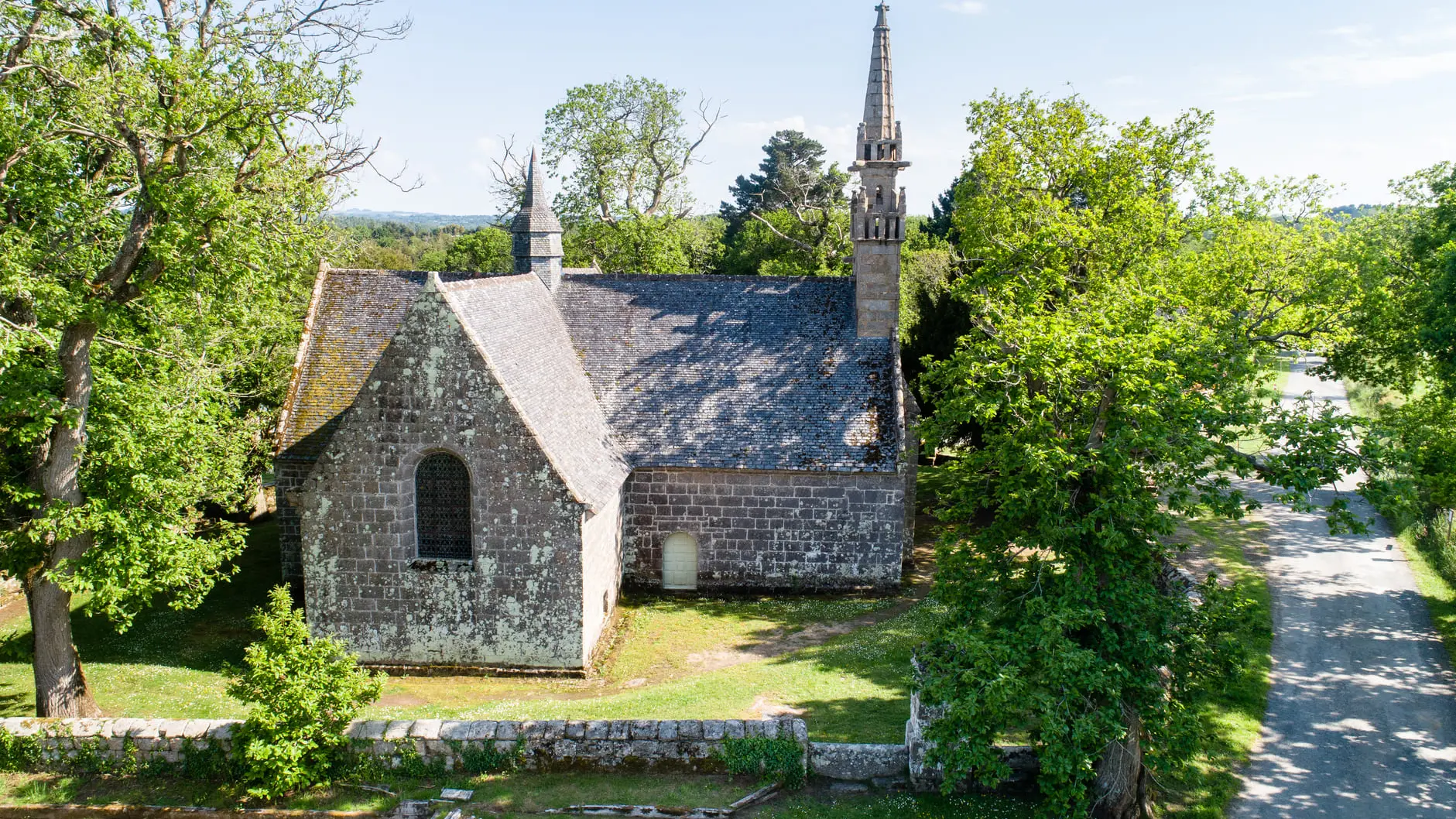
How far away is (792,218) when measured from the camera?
175ft

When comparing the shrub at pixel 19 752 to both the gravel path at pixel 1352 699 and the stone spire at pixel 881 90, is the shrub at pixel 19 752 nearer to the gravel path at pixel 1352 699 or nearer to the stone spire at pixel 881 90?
the gravel path at pixel 1352 699

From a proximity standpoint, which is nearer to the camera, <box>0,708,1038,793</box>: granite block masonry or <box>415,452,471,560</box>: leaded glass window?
<box>0,708,1038,793</box>: granite block masonry

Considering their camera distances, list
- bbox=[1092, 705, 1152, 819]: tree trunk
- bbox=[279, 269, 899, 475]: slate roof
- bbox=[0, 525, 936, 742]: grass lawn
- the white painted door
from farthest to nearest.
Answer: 1. the white painted door
2. bbox=[279, 269, 899, 475]: slate roof
3. bbox=[0, 525, 936, 742]: grass lawn
4. bbox=[1092, 705, 1152, 819]: tree trunk

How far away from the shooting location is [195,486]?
18469 mm

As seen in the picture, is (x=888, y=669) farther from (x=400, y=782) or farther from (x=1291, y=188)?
(x=1291, y=188)

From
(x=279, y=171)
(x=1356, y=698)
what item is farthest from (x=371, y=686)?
(x=1356, y=698)

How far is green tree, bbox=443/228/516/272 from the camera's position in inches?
2621

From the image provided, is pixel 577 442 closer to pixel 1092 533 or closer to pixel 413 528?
pixel 413 528

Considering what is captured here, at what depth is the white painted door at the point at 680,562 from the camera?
25.6 meters

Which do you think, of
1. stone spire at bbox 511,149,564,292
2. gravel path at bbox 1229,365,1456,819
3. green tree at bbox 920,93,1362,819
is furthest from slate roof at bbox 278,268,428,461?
gravel path at bbox 1229,365,1456,819

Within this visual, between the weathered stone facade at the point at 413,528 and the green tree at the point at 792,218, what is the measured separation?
1687cm

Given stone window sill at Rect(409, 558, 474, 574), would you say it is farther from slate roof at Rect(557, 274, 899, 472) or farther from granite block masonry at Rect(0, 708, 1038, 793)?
slate roof at Rect(557, 274, 899, 472)

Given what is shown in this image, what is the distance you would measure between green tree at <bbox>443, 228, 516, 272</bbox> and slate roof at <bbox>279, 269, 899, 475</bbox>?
37.5 meters

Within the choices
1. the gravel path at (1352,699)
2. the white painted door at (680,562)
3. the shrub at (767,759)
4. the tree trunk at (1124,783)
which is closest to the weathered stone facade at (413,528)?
the white painted door at (680,562)
